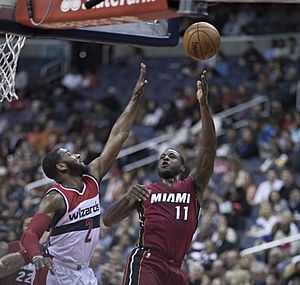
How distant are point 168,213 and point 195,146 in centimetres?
898

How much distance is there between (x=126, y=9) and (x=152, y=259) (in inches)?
81.6

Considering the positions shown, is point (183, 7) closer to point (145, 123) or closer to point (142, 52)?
point (145, 123)

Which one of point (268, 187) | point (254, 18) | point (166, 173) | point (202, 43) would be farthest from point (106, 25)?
point (254, 18)

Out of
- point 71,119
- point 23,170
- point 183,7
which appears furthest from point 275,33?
point 183,7

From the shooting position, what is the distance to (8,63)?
28.7ft

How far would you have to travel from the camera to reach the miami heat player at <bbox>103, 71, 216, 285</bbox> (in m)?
7.98

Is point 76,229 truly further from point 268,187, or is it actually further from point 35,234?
point 268,187

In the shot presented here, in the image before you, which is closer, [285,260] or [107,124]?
[285,260]

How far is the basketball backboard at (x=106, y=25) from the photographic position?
7027 mm

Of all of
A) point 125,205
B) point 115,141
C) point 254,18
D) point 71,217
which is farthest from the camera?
point 254,18

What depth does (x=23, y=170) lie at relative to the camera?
18141 mm

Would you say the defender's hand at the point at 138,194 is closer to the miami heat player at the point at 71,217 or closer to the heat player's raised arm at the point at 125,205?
the heat player's raised arm at the point at 125,205

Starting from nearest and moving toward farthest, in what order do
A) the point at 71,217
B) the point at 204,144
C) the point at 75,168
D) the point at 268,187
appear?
the point at 71,217
the point at 75,168
the point at 204,144
the point at 268,187

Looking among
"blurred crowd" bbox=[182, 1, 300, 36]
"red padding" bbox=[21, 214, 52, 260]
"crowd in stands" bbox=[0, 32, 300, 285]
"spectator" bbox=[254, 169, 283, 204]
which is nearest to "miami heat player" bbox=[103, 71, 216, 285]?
"red padding" bbox=[21, 214, 52, 260]
